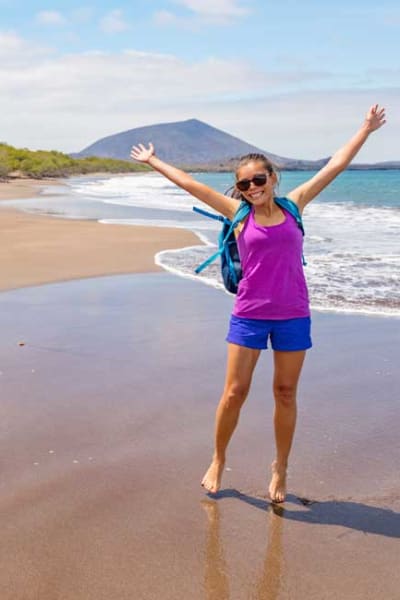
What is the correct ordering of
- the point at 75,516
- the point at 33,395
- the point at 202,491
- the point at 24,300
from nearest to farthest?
the point at 75,516 < the point at 202,491 < the point at 33,395 < the point at 24,300

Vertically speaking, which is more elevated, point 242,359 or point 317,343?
point 242,359

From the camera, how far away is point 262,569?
315cm

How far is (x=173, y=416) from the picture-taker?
494 centimetres

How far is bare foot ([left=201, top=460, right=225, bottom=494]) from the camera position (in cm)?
383

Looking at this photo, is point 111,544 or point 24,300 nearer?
point 111,544

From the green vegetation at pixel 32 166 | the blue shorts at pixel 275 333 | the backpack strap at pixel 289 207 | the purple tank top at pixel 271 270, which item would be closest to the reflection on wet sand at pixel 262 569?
the blue shorts at pixel 275 333

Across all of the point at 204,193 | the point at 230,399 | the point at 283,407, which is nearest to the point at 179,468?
the point at 230,399

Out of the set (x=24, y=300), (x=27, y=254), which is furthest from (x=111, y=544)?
(x=27, y=254)

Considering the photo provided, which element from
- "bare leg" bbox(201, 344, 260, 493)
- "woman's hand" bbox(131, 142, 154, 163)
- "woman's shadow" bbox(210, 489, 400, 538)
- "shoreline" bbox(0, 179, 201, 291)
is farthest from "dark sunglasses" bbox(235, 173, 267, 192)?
"shoreline" bbox(0, 179, 201, 291)

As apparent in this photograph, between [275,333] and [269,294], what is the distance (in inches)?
7.8

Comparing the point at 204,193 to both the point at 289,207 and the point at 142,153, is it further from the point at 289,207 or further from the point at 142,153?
the point at 142,153

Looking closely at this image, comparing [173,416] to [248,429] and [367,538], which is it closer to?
[248,429]

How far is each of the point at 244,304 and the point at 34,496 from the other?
1423 millimetres

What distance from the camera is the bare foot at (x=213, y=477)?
383 cm
